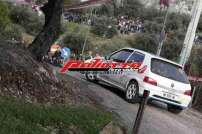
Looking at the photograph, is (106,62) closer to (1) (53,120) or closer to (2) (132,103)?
(2) (132,103)

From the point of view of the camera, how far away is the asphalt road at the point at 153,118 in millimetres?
13378

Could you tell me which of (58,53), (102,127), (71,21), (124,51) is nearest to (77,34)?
(71,21)

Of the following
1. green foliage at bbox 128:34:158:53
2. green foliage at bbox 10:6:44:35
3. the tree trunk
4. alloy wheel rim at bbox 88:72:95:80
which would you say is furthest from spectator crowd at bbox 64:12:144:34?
the tree trunk

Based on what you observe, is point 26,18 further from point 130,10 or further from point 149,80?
point 149,80

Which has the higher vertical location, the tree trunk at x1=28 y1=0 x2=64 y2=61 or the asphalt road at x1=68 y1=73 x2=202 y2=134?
the tree trunk at x1=28 y1=0 x2=64 y2=61

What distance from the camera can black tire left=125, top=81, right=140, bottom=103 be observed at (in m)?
16.5

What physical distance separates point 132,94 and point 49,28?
17.0 feet

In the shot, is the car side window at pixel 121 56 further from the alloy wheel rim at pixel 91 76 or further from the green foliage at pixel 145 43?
the green foliage at pixel 145 43

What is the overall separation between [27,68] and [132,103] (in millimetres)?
6474

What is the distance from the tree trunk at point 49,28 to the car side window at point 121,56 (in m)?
5.76

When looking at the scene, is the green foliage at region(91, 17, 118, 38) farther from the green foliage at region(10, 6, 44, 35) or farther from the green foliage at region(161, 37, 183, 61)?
the green foliage at region(161, 37, 183, 61)

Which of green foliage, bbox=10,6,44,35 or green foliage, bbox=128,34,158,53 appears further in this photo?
green foliage, bbox=10,6,44,35

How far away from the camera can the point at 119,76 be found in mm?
17750

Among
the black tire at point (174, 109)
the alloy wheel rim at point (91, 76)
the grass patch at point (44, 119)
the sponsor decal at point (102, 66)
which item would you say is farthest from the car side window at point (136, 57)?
the grass patch at point (44, 119)
